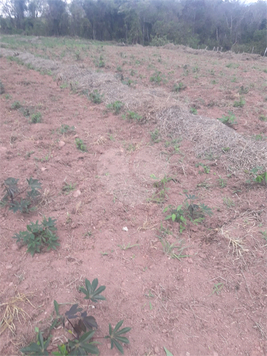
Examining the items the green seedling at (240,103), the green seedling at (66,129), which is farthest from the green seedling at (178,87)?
the green seedling at (66,129)

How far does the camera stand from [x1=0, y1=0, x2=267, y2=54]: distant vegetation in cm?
2023

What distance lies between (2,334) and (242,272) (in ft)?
6.14

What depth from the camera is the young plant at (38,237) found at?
78.7 inches

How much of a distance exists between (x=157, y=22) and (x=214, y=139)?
2346cm

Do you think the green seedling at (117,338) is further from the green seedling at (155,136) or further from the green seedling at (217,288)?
the green seedling at (155,136)

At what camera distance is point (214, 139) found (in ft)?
11.6

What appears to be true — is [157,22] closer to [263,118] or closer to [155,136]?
[263,118]

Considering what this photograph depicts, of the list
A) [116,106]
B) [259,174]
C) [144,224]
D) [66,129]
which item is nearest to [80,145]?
[66,129]

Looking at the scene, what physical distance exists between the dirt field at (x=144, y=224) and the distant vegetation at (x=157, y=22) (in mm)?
17245

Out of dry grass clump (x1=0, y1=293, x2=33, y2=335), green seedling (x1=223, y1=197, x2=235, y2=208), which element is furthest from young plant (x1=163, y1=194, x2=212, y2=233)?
dry grass clump (x1=0, y1=293, x2=33, y2=335)

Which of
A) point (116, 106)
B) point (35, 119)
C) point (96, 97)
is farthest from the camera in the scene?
point (96, 97)

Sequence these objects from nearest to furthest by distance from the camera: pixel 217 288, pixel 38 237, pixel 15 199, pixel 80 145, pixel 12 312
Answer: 1. pixel 12 312
2. pixel 217 288
3. pixel 38 237
4. pixel 15 199
5. pixel 80 145

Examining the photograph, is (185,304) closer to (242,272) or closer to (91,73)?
(242,272)

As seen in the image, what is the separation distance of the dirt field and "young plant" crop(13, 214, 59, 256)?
7 cm
